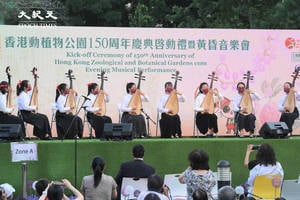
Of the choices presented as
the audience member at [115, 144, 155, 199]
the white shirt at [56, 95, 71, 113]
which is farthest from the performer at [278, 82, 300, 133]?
the audience member at [115, 144, 155, 199]

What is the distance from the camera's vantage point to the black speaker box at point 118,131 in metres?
8.93

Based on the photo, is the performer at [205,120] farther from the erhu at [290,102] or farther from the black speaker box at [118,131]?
the black speaker box at [118,131]

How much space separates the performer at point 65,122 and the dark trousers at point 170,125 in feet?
4.91

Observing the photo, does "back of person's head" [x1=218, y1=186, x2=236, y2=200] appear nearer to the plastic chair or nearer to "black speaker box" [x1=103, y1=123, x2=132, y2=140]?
the plastic chair

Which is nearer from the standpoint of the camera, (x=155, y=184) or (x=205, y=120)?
(x=155, y=184)

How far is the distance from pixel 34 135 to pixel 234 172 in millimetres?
3693

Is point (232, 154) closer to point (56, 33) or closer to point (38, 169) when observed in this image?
point (38, 169)

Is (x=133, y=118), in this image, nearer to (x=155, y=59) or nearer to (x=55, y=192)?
(x=155, y=59)

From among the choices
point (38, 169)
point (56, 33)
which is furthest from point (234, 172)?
point (56, 33)

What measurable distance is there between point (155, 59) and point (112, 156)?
147 inches

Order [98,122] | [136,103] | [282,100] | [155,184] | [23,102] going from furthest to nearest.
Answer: [282,100] → [136,103] → [98,122] → [23,102] → [155,184]

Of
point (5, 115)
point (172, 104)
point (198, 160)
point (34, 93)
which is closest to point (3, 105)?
point (5, 115)

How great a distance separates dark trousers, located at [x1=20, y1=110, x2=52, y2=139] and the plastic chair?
5.80 m

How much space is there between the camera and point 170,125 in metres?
11.2
